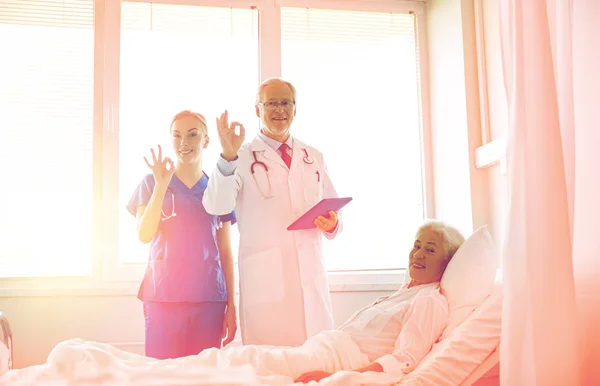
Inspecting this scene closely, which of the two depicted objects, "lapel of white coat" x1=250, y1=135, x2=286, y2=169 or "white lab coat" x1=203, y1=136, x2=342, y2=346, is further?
"lapel of white coat" x1=250, y1=135, x2=286, y2=169

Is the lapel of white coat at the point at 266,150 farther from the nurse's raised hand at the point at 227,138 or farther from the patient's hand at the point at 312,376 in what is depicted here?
the patient's hand at the point at 312,376

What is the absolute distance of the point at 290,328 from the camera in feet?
7.44

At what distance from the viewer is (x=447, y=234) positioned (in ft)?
7.09

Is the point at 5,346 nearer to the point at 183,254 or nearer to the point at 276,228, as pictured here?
the point at 183,254

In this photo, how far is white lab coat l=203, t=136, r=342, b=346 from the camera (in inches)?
89.0

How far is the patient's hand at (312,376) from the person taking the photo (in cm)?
165

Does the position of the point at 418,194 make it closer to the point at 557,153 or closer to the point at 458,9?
the point at 458,9

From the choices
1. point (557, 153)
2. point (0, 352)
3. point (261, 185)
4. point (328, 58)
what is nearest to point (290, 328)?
point (261, 185)

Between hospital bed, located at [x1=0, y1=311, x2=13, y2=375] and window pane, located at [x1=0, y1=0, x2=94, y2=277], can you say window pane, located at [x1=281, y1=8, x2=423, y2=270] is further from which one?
hospital bed, located at [x1=0, y1=311, x2=13, y2=375]

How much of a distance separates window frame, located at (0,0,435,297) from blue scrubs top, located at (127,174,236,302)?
78 cm

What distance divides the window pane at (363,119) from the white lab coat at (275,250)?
40.0 inches

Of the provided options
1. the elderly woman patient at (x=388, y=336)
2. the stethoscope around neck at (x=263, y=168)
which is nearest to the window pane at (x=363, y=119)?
the stethoscope around neck at (x=263, y=168)

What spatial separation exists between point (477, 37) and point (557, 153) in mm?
1826

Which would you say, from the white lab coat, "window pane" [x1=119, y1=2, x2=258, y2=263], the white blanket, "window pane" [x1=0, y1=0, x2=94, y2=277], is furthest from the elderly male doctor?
"window pane" [x1=0, y1=0, x2=94, y2=277]
